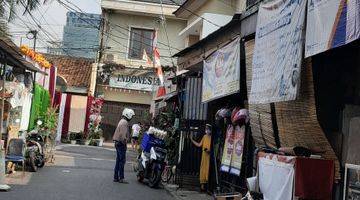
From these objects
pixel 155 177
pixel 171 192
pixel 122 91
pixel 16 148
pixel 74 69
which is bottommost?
pixel 171 192

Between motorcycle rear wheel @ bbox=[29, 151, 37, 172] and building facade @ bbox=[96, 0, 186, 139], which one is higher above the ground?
building facade @ bbox=[96, 0, 186, 139]

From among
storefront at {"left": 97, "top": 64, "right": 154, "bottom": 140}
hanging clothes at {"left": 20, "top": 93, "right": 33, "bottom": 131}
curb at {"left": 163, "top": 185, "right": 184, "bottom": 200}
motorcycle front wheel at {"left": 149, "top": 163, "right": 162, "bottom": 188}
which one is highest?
storefront at {"left": 97, "top": 64, "right": 154, "bottom": 140}

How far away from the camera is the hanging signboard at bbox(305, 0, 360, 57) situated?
572 centimetres

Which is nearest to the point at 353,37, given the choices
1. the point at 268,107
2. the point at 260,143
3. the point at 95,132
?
the point at 268,107

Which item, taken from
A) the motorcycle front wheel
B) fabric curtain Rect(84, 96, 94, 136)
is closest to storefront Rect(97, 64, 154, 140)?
fabric curtain Rect(84, 96, 94, 136)

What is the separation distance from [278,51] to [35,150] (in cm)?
1069

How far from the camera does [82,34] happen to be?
116ft

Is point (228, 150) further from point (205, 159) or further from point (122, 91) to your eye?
point (122, 91)

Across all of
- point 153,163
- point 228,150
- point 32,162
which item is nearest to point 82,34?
point 32,162

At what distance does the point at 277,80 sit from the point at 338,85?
1027 mm

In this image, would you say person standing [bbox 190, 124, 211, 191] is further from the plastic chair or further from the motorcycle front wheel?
the plastic chair

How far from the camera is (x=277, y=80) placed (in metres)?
7.52

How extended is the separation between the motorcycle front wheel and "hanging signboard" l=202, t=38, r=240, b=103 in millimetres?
3439

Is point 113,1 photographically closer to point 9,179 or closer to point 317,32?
point 9,179
